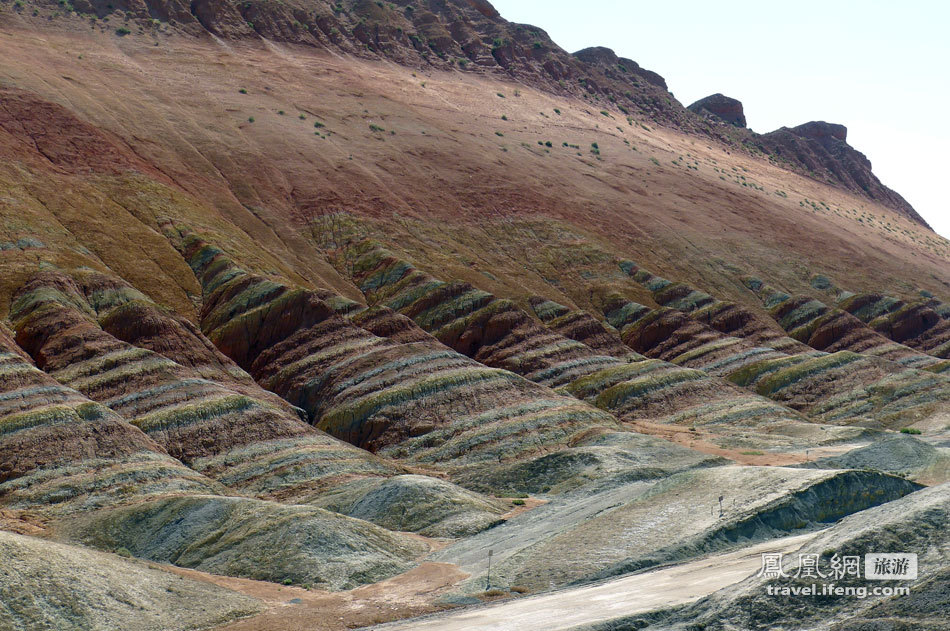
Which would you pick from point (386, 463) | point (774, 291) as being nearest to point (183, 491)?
point (386, 463)

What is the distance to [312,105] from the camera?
106 m

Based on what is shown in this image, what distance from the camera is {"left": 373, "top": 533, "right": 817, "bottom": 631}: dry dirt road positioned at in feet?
72.8

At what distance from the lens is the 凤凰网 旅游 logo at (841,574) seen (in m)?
18.2

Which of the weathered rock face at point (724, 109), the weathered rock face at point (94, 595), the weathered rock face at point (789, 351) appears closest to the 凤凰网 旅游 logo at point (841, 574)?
the weathered rock face at point (94, 595)

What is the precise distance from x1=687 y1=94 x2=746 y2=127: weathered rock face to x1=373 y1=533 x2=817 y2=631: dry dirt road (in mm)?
165780

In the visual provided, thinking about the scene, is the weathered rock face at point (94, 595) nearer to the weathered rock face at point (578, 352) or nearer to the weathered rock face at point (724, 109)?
the weathered rock face at point (578, 352)

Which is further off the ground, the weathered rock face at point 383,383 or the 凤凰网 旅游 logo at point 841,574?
the 凤凰网 旅游 logo at point 841,574

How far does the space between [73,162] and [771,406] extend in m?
60.6

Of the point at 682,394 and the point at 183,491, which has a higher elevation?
the point at 682,394

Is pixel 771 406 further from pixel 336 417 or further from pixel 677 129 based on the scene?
pixel 677 129

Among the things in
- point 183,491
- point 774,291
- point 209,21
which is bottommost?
point 183,491

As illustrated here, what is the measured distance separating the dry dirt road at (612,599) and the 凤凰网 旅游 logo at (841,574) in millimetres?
3109

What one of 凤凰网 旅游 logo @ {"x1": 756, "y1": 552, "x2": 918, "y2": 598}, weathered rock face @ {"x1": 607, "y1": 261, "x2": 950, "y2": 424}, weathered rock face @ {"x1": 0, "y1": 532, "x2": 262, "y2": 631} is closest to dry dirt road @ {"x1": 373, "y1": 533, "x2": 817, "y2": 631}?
凤凰网 旅游 logo @ {"x1": 756, "y1": 552, "x2": 918, "y2": 598}

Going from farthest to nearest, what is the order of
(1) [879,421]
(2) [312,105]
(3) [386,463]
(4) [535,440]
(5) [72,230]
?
(2) [312,105], (5) [72,230], (1) [879,421], (4) [535,440], (3) [386,463]
